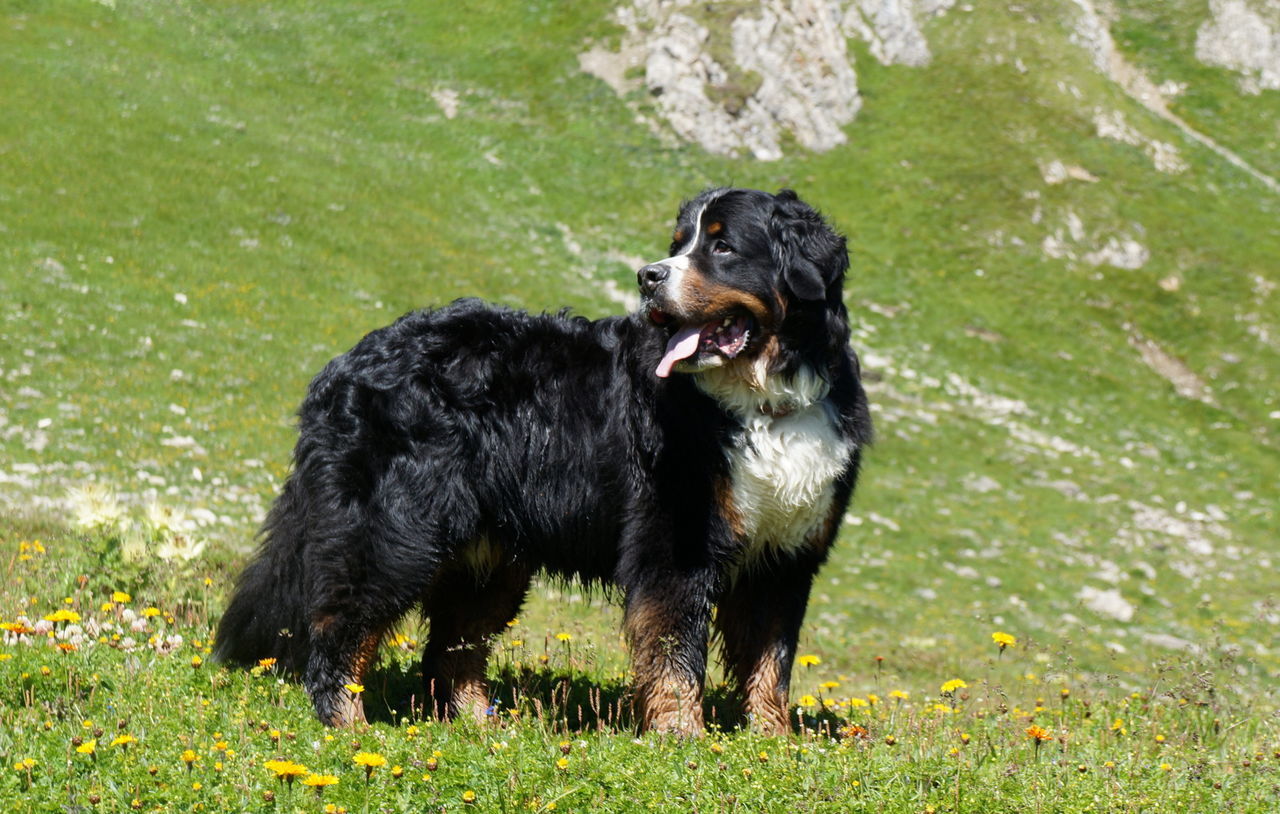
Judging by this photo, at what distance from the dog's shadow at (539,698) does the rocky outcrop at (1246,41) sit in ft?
127

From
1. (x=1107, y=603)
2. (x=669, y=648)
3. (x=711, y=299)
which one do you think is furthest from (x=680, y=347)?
(x=1107, y=603)

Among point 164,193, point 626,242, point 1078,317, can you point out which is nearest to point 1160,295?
point 1078,317

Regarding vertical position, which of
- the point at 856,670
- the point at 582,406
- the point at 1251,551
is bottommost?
the point at 1251,551

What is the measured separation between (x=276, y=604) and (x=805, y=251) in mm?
3415

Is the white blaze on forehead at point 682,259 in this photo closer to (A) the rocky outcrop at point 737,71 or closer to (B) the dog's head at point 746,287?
(B) the dog's head at point 746,287

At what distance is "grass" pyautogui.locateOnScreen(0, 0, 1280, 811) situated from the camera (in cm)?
493

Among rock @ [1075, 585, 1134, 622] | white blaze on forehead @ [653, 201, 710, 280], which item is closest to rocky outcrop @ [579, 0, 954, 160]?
rock @ [1075, 585, 1134, 622]

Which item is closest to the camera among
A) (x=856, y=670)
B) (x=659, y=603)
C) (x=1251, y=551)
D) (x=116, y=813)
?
(x=116, y=813)

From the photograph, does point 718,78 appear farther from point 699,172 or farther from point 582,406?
point 582,406

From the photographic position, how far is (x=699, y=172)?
30219mm

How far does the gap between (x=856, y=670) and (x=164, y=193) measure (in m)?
17.5

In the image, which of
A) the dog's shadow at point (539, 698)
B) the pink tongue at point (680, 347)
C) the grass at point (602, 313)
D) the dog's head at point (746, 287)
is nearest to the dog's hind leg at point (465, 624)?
the dog's shadow at point (539, 698)

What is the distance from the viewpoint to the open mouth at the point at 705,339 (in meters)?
5.34

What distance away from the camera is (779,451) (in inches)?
217
